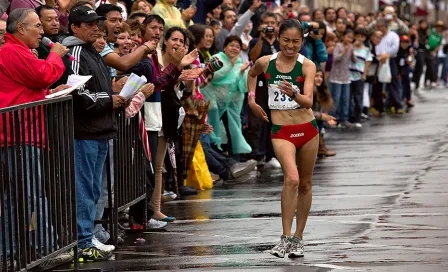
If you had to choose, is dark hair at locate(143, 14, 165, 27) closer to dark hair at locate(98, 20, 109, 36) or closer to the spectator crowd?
the spectator crowd

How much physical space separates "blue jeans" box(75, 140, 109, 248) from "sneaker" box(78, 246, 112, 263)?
47 mm

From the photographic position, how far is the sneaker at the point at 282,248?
392 inches

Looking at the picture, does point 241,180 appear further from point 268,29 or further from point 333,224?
point 333,224

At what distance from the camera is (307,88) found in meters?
10.4

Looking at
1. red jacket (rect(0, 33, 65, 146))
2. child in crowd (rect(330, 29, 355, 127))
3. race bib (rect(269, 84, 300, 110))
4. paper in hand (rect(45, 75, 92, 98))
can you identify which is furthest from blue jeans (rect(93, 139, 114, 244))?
child in crowd (rect(330, 29, 355, 127))

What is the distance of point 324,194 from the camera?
14.2 metres

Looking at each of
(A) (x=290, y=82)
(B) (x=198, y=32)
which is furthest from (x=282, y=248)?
(B) (x=198, y=32)

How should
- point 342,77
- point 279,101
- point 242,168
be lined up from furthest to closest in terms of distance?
point 342,77 < point 242,168 < point 279,101

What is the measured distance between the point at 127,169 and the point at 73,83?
1.85m

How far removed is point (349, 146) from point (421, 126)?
3.98 m

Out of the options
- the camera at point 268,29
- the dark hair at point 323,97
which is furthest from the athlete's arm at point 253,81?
the dark hair at point 323,97

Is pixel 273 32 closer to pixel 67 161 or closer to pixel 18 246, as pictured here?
pixel 67 161

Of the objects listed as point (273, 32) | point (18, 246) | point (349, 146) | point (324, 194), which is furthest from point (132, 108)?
point (349, 146)

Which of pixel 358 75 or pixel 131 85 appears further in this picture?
pixel 358 75
